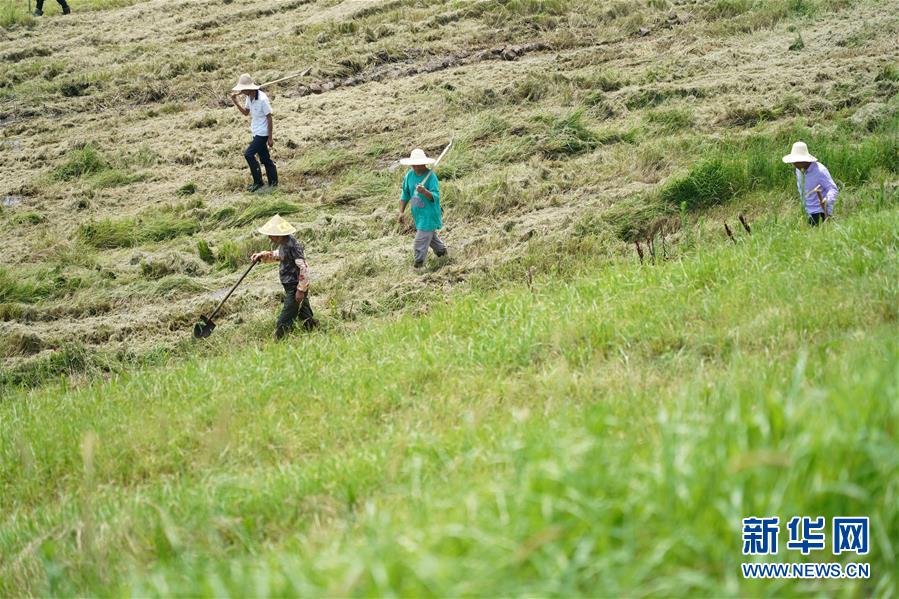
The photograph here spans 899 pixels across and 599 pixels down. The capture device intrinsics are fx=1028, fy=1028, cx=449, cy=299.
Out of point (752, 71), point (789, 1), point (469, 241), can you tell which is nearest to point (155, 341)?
point (469, 241)

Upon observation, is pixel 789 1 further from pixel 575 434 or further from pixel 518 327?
pixel 575 434

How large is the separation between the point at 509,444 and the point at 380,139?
10922mm

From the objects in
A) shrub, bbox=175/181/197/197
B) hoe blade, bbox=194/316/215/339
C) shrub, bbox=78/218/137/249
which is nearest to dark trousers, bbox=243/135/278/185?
shrub, bbox=175/181/197/197

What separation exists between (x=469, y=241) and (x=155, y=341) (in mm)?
3591

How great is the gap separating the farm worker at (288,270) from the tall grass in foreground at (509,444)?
0.47 m

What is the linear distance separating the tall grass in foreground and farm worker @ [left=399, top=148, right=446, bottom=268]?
186 cm

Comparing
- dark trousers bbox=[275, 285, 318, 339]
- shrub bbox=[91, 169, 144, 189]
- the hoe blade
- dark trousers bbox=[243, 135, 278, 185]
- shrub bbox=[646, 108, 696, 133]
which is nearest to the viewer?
dark trousers bbox=[275, 285, 318, 339]

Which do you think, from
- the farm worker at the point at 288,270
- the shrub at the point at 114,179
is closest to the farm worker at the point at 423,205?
the farm worker at the point at 288,270

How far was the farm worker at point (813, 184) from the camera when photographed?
9547 millimetres

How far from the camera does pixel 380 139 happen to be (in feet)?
49.0

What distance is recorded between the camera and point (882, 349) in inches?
200

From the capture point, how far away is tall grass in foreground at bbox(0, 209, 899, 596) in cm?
347

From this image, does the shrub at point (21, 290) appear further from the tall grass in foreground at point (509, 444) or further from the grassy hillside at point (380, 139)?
the tall grass in foreground at point (509, 444)

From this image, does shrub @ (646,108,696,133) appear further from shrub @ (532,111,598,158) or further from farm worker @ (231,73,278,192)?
farm worker @ (231,73,278,192)
